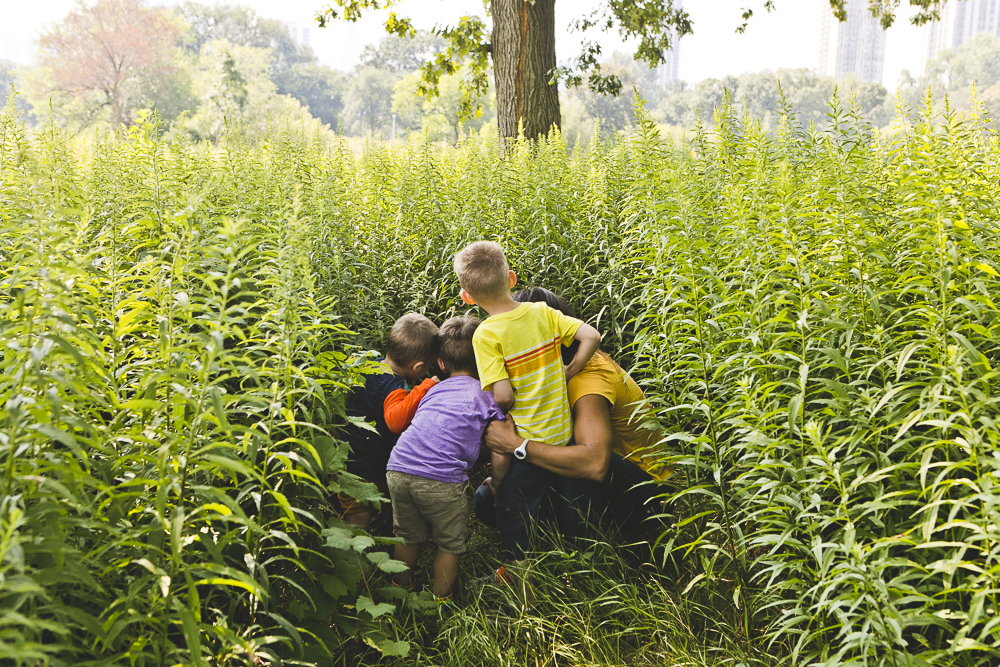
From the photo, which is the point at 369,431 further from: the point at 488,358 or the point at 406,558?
the point at 488,358

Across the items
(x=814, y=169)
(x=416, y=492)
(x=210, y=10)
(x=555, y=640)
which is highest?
(x=210, y=10)

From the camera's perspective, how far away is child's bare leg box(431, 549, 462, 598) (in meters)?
3.26

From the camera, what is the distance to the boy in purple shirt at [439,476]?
3.25m

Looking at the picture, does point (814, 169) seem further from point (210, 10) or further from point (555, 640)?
point (210, 10)

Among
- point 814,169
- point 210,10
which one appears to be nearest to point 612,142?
point 814,169

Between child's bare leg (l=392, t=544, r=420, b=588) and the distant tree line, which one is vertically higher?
the distant tree line

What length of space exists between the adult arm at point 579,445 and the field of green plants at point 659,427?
0.39 meters

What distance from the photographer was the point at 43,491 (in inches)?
62.7

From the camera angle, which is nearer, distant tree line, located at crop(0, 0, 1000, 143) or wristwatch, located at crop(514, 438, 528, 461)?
wristwatch, located at crop(514, 438, 528, 461)

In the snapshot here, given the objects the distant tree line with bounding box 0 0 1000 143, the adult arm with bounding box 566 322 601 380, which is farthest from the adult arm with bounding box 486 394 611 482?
the distant tree line with bounding box 0 0 1000 143

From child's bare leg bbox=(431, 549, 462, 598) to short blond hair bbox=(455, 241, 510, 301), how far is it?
1430 millimetres

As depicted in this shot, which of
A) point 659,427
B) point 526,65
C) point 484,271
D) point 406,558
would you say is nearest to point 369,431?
point 406,558

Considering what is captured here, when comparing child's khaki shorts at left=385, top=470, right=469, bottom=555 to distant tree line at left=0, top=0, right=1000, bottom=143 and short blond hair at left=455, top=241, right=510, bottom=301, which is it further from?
distant tree line at left=0, top=0, right=1000, bottom=143

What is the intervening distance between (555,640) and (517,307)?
5.50 ft
